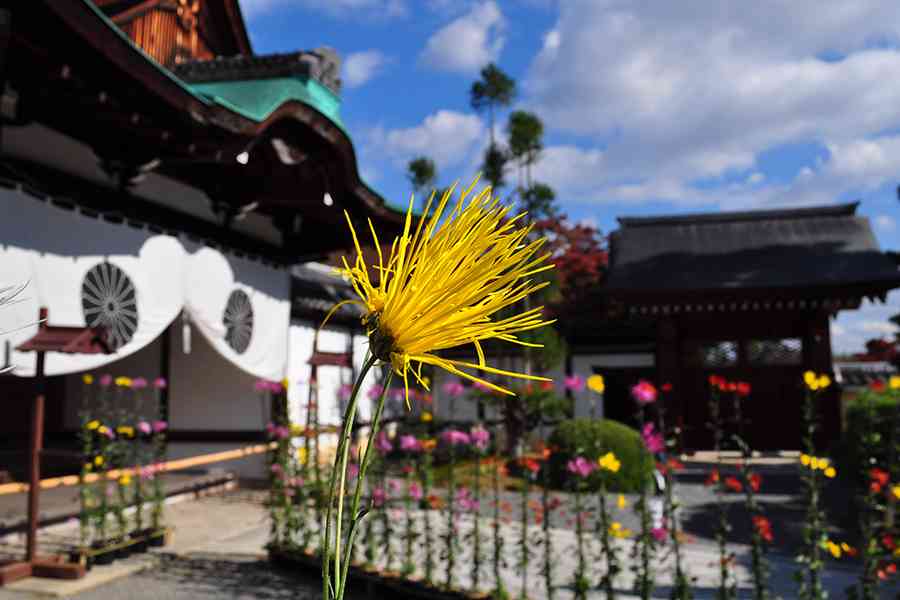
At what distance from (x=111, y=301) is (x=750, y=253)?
36.7 feet

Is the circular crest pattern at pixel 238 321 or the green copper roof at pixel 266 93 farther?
the circular crest pattern at pixel 238 321

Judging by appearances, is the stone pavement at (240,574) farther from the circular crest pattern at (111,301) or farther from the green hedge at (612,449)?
the green hedge at (612,449)

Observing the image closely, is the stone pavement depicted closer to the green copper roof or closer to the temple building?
the temple building

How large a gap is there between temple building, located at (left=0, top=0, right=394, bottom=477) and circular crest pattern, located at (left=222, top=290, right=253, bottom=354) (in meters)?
0.02

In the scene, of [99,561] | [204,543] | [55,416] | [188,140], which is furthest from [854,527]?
[55,416]

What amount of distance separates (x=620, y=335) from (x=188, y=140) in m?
9.85

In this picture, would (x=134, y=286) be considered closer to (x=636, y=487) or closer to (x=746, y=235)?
(x=636, y=487)

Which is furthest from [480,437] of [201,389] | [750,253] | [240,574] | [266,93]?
[750,253]

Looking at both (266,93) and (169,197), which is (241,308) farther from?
(266,93)

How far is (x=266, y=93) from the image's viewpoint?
5883mm

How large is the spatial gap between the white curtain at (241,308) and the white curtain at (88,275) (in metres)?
0.31

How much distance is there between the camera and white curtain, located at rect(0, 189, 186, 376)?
4375 millimetres

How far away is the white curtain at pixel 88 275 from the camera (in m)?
4.38

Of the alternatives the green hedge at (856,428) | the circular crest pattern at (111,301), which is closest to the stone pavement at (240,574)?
the circular crest pattern at (111,301)
